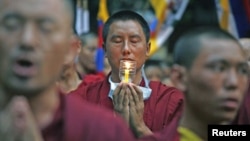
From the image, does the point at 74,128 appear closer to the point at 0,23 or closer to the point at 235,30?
the point at 0,23

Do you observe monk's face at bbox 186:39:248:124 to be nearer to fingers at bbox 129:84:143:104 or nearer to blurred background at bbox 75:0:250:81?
fingers at bbox 129:84:143:104

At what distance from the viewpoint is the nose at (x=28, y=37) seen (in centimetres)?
276

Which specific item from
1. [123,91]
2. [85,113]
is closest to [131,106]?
[123,91]

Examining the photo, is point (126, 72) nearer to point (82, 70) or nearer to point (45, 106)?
point (45, 106)

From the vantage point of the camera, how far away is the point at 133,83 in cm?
464

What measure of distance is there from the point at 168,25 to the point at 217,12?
50 centimetres

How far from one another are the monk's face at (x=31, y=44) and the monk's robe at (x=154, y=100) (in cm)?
170

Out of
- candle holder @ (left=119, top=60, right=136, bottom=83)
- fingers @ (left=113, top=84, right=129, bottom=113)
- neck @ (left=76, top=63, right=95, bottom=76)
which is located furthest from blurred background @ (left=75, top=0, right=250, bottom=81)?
fingers @ (left=113, top=84, right=129, bottom=113)

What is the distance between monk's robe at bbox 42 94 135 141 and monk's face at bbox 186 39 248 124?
1.17ft

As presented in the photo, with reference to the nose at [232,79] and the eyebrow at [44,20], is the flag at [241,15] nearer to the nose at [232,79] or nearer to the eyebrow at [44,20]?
the nose at [232,79]

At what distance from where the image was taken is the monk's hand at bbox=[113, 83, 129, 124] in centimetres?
426

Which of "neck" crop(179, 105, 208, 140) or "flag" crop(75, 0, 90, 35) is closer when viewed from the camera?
"neck" crop(179, 105, 208, 140)

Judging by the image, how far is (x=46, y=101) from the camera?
9.47 feet

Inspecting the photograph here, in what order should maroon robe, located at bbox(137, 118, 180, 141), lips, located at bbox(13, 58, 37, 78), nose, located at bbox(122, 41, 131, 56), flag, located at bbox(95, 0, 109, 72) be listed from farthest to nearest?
flag, located at bbox(95, 0, 109, 72) → nose, located at bbox(122, 41, 131, 56) → maroon robe, located at bbox(137, 118, 180, 141) → lips, located at bbox(13, 58, 37, 78)
